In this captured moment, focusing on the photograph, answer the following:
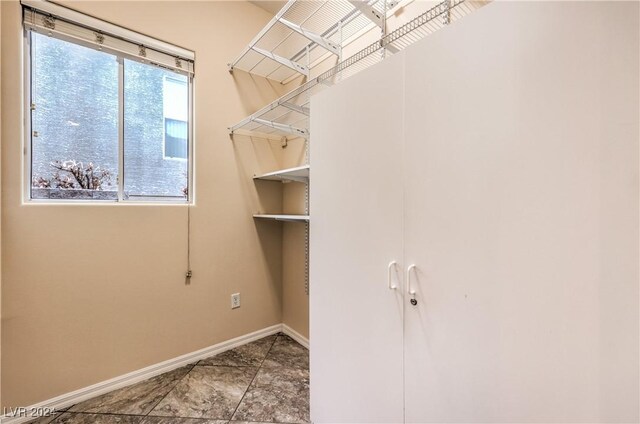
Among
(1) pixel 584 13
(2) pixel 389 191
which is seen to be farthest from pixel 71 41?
(1) pixel 584 13

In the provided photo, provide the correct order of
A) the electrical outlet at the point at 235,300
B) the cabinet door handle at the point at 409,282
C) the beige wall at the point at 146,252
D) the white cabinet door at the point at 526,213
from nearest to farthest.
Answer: the white cabinet door at the point at 526,213 < the cabinet door handle at the point at 409,282 < the beige wall at the point at 146,252 < the electrical outlet at the point at 235,300

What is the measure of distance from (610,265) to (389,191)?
0.60 m

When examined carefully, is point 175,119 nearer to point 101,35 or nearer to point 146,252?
point 101,35

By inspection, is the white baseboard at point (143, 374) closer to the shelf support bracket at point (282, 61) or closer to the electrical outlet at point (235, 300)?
the electrical outlet at point (235, 300)

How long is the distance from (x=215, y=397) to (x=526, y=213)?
1.91 m

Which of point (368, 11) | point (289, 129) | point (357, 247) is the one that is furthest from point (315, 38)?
point (357, 247)

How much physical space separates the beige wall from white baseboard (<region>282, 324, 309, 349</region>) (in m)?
0.14

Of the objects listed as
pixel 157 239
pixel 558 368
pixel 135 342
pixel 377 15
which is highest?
pixel 377 15

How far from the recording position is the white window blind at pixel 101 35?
1.50 meters

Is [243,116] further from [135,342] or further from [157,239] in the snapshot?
[135,342]

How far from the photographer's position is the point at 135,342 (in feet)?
5.93

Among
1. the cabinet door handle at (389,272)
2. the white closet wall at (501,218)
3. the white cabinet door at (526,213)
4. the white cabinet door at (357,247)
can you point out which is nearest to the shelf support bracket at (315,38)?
the white cabinet door at (357,247)

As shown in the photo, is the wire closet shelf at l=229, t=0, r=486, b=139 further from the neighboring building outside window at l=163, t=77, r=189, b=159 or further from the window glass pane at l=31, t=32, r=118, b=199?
the window glass pane at l=31, t=32, r=118, b=199

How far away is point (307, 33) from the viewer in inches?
60.7
